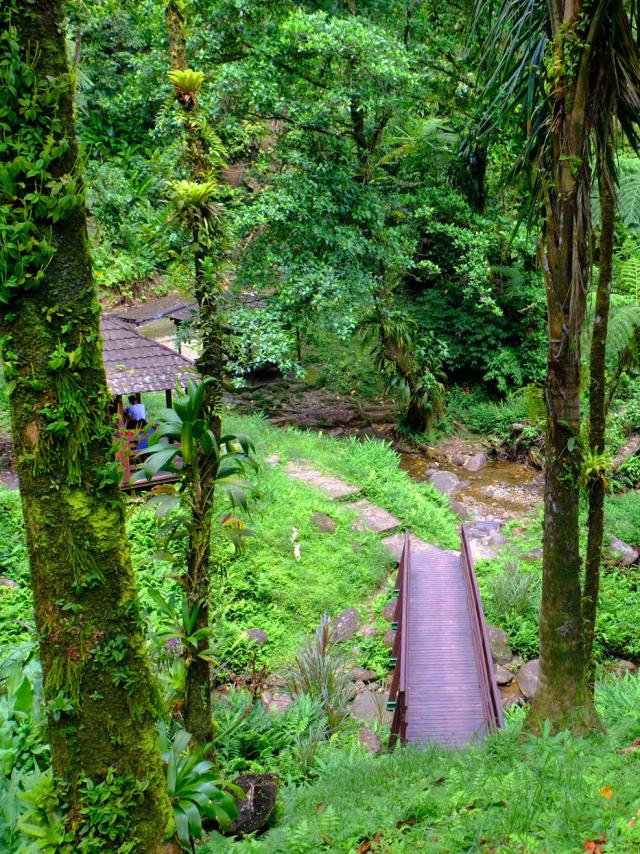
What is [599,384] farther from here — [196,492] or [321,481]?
[321,481]

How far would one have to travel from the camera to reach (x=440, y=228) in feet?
36.0

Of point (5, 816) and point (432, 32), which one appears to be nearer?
point (5, 816)

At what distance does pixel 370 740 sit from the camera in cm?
515

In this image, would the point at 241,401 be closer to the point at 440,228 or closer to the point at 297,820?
the point at 440,228

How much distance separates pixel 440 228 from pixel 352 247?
2342 millimetres

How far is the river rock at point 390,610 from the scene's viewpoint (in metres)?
7.14

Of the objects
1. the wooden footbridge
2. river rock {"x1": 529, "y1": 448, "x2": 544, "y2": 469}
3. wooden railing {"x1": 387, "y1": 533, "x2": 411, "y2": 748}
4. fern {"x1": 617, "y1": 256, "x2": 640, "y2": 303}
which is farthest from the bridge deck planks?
river rock {"x1": 529, "y1": 448, "x2": 544, "y2": 469}

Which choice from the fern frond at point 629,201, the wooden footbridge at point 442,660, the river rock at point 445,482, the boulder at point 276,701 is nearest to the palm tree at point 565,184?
the wooden footbridge at point 442,660

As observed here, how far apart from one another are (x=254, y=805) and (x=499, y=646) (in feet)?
13.0

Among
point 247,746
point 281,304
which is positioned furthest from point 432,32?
point 247,746

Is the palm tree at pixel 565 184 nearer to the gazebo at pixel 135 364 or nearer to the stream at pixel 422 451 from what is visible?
the gazebo at pixel 135 364

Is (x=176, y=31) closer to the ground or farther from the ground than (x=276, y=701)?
farther from the ground

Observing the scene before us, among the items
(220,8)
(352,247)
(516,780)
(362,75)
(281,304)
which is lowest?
(516,780)

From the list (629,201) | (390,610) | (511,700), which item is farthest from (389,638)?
(629,201)
